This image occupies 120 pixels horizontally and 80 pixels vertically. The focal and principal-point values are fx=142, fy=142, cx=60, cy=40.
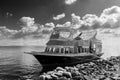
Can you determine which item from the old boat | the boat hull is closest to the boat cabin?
the old boat

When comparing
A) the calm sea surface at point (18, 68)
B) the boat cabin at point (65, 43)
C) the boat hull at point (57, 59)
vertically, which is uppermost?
the boat cabin at point (65, 43)

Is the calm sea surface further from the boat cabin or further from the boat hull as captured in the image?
the boat cabin

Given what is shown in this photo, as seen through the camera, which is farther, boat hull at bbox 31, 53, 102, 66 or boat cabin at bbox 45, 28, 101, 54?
boat cabin at bbox 45, 28, 101, 54

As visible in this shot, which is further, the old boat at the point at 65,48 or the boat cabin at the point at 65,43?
the boat cabin at the point at 65,43

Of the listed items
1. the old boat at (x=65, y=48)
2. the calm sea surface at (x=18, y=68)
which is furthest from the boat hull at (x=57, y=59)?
the calm sea surface at (x=18, y=68)

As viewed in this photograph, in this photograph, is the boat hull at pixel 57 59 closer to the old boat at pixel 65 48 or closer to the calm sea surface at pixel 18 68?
the old boat at pixel 65 48

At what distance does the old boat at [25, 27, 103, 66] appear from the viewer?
924 inches

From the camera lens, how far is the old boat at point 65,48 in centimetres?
2347

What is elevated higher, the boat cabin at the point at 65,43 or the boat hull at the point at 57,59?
the boat cabin at the point at 65,43

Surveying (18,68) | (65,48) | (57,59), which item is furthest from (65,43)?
(18,68)

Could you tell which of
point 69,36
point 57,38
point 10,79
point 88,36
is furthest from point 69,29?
point 10,79

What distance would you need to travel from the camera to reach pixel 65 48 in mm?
27250

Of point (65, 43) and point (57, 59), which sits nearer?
point (57, 59)

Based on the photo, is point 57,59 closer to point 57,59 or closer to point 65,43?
point 57,59
